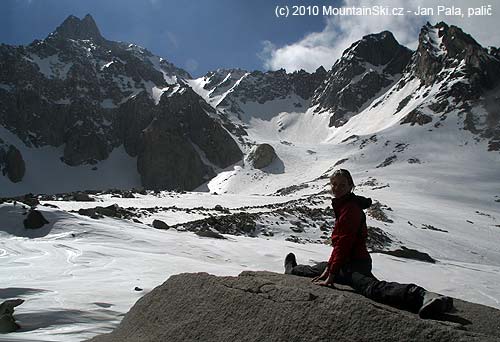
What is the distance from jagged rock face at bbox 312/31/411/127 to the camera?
410 feet

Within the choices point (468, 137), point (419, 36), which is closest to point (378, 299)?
point (468, 137)

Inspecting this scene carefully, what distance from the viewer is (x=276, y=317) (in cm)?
350

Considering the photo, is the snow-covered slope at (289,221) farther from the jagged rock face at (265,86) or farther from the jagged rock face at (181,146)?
the jagged rock face at (265,86)

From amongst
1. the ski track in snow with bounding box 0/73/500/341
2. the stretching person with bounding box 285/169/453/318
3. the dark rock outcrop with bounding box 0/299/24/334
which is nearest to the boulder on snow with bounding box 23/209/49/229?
the ski track in snow with bounding box 0/73/500/341

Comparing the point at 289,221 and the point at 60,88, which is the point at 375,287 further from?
the point at 60,88

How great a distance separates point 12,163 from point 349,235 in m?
86.7

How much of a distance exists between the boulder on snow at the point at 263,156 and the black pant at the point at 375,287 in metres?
73.0

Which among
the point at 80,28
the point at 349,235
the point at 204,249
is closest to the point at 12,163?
the point at 204,249

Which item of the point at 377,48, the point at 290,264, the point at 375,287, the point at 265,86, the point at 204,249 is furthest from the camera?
the point at 265,86

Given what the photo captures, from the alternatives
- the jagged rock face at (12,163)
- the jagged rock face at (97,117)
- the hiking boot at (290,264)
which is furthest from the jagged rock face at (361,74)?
the hiking boot at (290,264)

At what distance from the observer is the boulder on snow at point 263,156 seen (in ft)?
255

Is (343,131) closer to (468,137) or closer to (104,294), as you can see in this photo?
(468,137)

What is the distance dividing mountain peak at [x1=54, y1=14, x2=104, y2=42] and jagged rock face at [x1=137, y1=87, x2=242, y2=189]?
9452 centimetres

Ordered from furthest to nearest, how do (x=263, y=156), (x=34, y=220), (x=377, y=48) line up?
1. (x=377, y=48)
2. (x=263, y=156)
3. (x=34, y=220)
